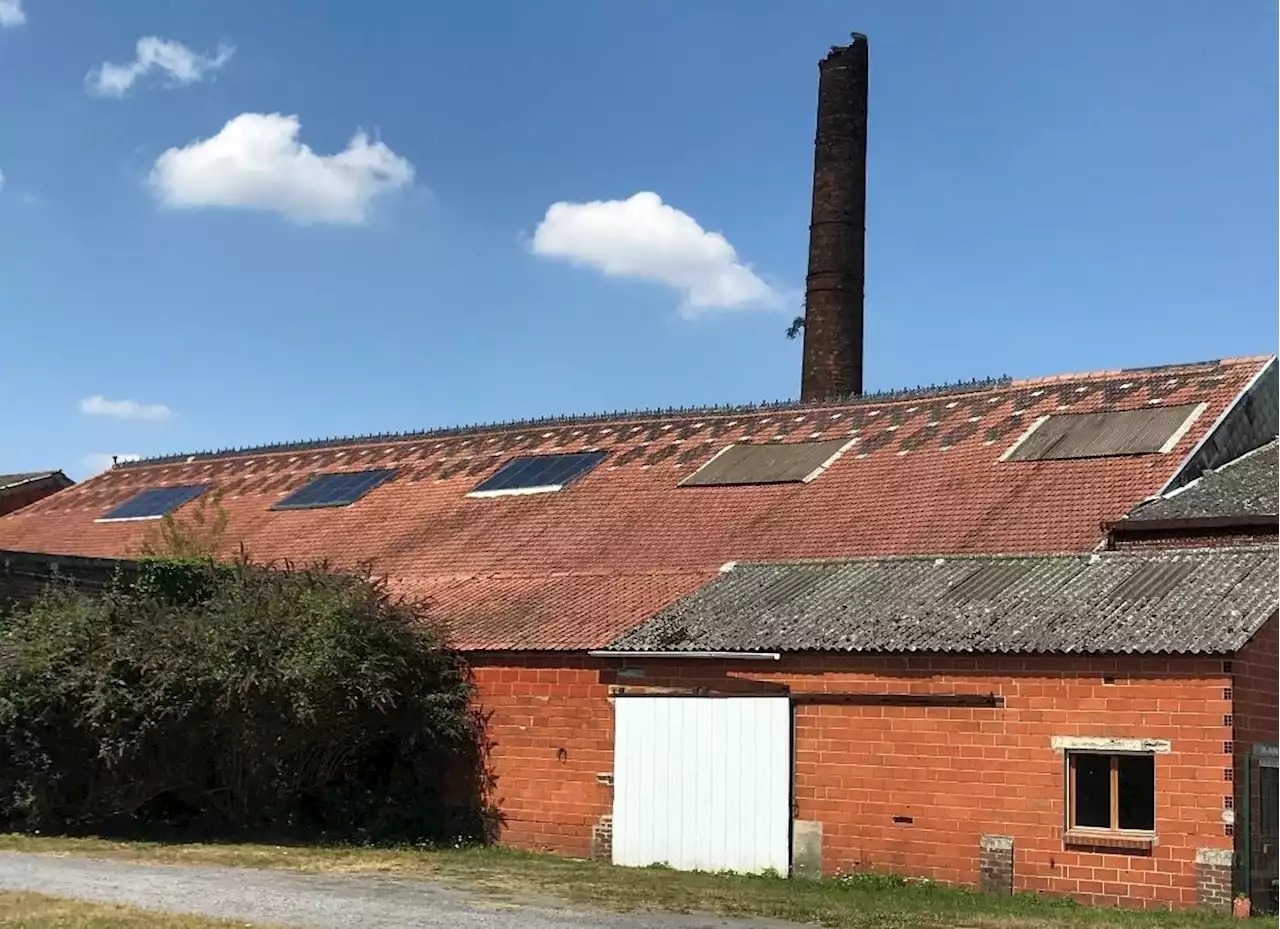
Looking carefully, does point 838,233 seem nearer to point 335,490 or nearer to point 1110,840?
point 335,490

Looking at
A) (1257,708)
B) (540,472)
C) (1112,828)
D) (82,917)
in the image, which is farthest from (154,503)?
(1257,708)

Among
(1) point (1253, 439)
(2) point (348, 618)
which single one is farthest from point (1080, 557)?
(2) point (348, 618)

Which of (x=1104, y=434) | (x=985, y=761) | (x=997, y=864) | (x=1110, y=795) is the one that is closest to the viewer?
(x=1110, y=795)

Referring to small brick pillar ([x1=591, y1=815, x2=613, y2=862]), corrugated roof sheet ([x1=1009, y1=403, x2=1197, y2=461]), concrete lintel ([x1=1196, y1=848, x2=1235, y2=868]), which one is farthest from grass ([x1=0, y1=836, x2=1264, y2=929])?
corrugated roof sheet ([x1=1009, y1=403, x2=1197, y2=461])

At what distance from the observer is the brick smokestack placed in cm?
3434

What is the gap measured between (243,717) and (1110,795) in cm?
1106

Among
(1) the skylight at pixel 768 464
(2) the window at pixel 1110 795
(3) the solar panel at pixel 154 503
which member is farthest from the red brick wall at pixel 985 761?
(3) the solar panel at pixel 154 503

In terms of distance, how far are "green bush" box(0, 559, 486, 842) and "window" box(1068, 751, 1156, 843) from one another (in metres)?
8.20

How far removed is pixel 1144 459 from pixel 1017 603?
5.80 metres

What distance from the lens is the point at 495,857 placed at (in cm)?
1906

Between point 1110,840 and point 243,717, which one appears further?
point 243,717

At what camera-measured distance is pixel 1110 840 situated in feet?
50.6

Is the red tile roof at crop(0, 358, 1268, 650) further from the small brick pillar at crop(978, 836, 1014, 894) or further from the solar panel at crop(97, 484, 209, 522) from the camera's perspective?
the small brick pillar at crop(978, 836, 1014, 894)

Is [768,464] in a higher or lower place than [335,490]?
higher
